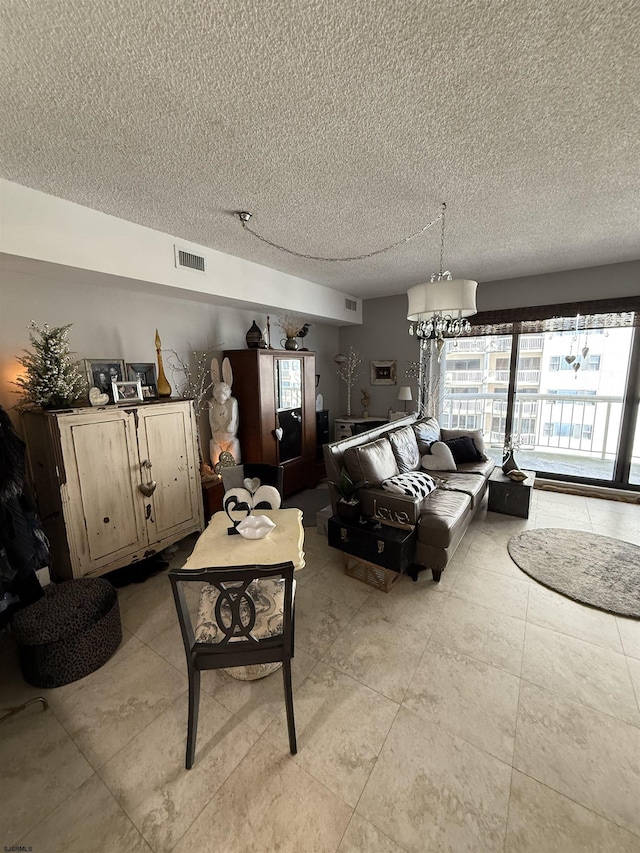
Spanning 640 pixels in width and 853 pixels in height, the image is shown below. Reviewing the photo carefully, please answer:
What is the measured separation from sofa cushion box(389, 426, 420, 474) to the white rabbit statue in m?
1.64

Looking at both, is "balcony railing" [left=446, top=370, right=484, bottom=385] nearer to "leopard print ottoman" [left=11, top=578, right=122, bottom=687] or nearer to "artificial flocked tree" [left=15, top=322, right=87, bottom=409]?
"artificial flocked tree" [left=15, top=322, right=87, bottom=409]

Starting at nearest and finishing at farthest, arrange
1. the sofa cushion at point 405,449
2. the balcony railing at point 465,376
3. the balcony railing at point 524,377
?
the sofa cushion at point 405,449, the balcony railing at point 524,377, the balcony railing at point 465,376

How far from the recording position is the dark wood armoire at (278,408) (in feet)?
11.8

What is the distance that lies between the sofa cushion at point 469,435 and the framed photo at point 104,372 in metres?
3.56

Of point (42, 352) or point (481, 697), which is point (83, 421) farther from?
point (481, 697)

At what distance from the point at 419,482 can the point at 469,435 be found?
1621 mm

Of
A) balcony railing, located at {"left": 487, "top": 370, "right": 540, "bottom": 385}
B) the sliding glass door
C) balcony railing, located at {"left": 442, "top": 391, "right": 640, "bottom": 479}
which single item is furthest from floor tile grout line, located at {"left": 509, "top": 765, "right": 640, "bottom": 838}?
balcony railing, located at {"left": 487, "top": 370, "right": 540, "bottom": 385}

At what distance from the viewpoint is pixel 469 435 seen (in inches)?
162

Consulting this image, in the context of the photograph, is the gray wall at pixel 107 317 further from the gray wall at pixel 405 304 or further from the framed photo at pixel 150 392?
the gray wall at pixel 405 304

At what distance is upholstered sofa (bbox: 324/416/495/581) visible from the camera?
2.48 meters

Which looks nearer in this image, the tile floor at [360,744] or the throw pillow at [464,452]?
the tile floor at [360,744]

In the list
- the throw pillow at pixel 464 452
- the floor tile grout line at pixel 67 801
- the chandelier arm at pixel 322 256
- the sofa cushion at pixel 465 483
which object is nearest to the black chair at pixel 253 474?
the floor tile grout line at pixel 67 801

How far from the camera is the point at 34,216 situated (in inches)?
77.5

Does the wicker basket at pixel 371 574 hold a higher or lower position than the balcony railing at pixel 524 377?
lower
